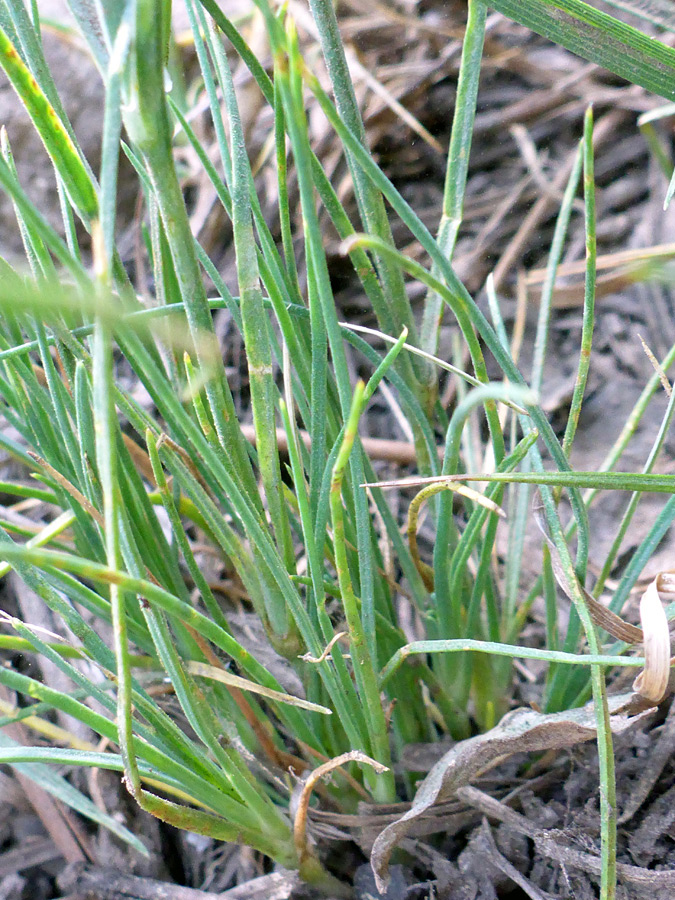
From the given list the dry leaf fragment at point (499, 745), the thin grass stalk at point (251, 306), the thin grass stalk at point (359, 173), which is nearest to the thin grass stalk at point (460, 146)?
the thin grass stalk at point (359, 173)

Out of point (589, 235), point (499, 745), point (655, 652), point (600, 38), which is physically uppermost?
point (600, 38)

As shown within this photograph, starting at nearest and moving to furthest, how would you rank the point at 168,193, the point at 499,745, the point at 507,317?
the point at 168,193
the point at 499,745
the point at 507,317

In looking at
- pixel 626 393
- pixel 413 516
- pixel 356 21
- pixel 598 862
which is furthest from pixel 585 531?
pixel 356 21

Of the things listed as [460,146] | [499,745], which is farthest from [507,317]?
[499,745]

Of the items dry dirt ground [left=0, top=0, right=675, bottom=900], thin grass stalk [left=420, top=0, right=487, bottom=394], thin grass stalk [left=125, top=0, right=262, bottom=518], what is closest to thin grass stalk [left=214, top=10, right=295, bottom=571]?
thin grass stalk [left=125, top=0, right=262, bottom=518]

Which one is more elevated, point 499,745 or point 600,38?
point 600,38

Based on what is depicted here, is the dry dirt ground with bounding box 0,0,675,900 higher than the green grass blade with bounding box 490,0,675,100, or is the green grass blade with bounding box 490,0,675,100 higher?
the green grass blade with bounding box 490,0,675,100

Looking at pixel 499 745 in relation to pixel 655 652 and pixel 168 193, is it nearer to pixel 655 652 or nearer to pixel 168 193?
pixel 655 652

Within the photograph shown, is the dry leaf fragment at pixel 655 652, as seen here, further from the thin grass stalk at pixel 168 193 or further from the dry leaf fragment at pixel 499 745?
the thin grass stalk at pixel 168 193

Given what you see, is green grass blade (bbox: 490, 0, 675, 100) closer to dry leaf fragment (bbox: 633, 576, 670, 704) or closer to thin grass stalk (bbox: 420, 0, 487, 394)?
thin grass stalk (bbox: 420, 0, 487, 394)
